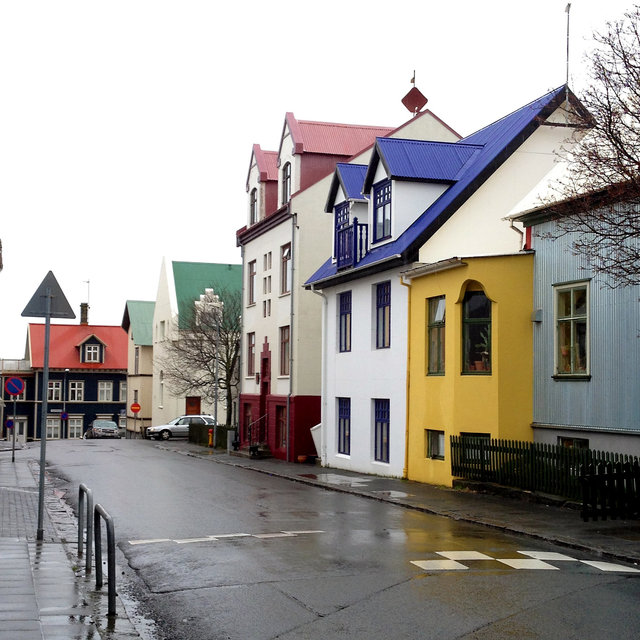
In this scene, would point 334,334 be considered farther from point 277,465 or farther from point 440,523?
point 440,523

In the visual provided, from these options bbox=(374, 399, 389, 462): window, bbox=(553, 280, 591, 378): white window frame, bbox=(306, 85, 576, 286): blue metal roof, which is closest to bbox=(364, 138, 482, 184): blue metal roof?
bbox=(306, 85, 576, 286): blue metal roof

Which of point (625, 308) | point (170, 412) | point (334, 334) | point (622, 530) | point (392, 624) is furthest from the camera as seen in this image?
point (170, 412)

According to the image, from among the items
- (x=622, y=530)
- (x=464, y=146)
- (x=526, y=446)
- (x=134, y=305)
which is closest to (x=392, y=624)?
(x=622, y=530)

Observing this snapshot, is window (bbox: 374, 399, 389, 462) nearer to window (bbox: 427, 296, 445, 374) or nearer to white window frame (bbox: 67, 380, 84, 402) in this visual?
window (bbox: 427, 296, 445, 374)

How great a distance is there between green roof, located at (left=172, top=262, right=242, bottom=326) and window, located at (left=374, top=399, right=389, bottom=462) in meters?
36.8

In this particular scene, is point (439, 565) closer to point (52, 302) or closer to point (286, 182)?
point (52, 302)

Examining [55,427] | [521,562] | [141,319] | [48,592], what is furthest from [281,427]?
[55,427]

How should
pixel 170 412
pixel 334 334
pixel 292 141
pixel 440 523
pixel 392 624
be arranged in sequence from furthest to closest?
pixel 170 412, pixel 292 141, pixel 334 334, pixel 440 523, pixel 392 624

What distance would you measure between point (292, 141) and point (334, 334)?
9103mm

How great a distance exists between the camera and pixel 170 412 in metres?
65.8

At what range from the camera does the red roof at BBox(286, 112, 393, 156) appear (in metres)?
35.6

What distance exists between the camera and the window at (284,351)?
36000mm

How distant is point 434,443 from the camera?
2364 cm

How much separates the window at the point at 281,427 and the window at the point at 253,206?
30.5 ft
